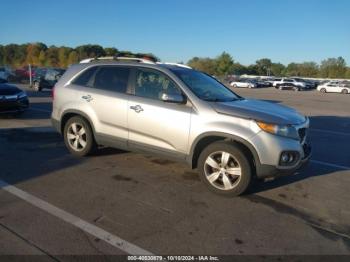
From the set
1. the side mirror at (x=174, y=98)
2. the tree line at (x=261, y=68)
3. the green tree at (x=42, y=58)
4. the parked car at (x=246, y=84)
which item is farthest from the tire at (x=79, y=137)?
the tree line at (x=261, y=68)

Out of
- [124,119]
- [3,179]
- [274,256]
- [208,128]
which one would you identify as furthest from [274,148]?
[3,179]

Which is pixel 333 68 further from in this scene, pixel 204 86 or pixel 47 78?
pixel 204 86

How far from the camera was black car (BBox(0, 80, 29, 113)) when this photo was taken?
1105cm

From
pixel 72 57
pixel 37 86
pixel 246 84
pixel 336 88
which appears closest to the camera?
pixel 37 86

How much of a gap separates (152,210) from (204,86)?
2.32 metres

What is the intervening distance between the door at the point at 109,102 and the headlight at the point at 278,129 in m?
2.23

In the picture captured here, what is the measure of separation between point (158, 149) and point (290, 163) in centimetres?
190

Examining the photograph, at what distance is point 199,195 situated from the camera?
5.05m

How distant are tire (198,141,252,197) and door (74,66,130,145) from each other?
1510 millimetres

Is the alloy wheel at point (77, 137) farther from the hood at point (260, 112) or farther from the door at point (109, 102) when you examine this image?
the hood at point (260, 112)

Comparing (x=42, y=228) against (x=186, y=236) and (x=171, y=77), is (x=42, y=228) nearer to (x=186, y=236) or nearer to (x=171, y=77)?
(x=186, y=236)

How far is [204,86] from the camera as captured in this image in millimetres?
5934

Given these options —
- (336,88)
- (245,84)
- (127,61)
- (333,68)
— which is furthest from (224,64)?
(127,61)

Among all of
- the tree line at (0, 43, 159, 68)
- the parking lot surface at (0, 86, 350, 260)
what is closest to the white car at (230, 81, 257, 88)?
the tree line at (0, 43, 159, 68)
